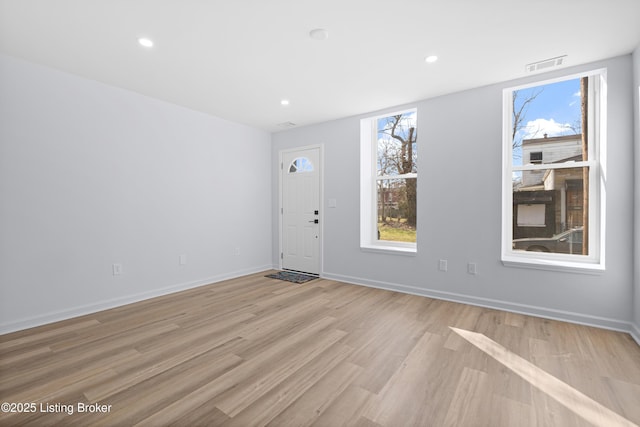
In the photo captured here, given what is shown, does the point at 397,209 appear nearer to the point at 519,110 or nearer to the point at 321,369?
the point at 519,110

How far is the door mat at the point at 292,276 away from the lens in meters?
4.45

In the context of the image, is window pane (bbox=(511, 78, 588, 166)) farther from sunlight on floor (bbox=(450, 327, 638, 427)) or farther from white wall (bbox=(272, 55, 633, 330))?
sunlight on floor (bbox=(450, 327, 638, 427))

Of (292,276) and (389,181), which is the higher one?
(389,181)

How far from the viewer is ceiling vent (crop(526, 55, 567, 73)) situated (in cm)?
266

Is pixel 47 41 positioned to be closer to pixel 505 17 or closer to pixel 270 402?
pixel 270 402

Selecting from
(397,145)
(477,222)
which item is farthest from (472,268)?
(397,145)

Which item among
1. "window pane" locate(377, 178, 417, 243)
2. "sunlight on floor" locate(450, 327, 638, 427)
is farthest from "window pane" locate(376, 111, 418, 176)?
"sunlight on floor" locate(450, 327, 638, 427)

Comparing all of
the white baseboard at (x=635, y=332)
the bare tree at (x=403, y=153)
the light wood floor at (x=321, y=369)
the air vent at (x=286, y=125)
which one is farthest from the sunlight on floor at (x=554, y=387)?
the air vent at (x=286, y=125)

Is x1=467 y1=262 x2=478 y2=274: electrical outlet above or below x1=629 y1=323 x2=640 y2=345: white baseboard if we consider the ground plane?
above

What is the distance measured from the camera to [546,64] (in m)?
2.74

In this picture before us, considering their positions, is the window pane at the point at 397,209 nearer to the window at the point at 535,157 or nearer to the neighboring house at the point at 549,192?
the neighboring house at the point at 549,192

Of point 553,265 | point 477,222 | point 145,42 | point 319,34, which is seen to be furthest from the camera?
point 477,222

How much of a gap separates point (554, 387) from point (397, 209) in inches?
105

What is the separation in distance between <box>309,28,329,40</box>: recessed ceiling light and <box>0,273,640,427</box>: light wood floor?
2.53 m
